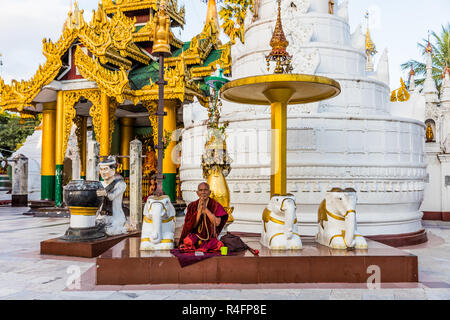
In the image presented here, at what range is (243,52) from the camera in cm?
1187

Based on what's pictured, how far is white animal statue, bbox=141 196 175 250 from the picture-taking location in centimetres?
629

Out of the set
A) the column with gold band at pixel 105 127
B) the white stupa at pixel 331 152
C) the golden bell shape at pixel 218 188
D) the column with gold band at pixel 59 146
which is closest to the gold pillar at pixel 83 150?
the column with gold band at pixel 59 146

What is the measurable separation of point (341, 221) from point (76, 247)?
511 centimetres

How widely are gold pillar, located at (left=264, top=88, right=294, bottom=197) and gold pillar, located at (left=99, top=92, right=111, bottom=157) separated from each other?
1036 cm

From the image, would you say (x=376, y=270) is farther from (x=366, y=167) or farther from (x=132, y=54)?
(x=132, y=54)

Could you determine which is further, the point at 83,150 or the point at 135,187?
the point at 83,150

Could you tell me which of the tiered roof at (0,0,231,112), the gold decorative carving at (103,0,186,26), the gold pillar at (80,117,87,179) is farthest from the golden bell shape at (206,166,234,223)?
the gold pillar at (80,117,87,179)

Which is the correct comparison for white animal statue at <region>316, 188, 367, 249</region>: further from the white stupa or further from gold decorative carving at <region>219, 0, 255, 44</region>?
gold decorative carving at <region>219, 0, 255, 44</region>

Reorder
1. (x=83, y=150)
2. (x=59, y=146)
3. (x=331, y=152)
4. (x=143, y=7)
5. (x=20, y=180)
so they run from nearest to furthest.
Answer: (x=331, y=152) → (x=59, y=146) → (x=143, y=7) → (x=83, y=150) → (x=20, y=180)

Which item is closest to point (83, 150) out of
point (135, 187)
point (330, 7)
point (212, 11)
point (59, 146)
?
point (59, 146)

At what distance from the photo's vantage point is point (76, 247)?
26.6ft

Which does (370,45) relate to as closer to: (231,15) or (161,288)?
(231,15)
